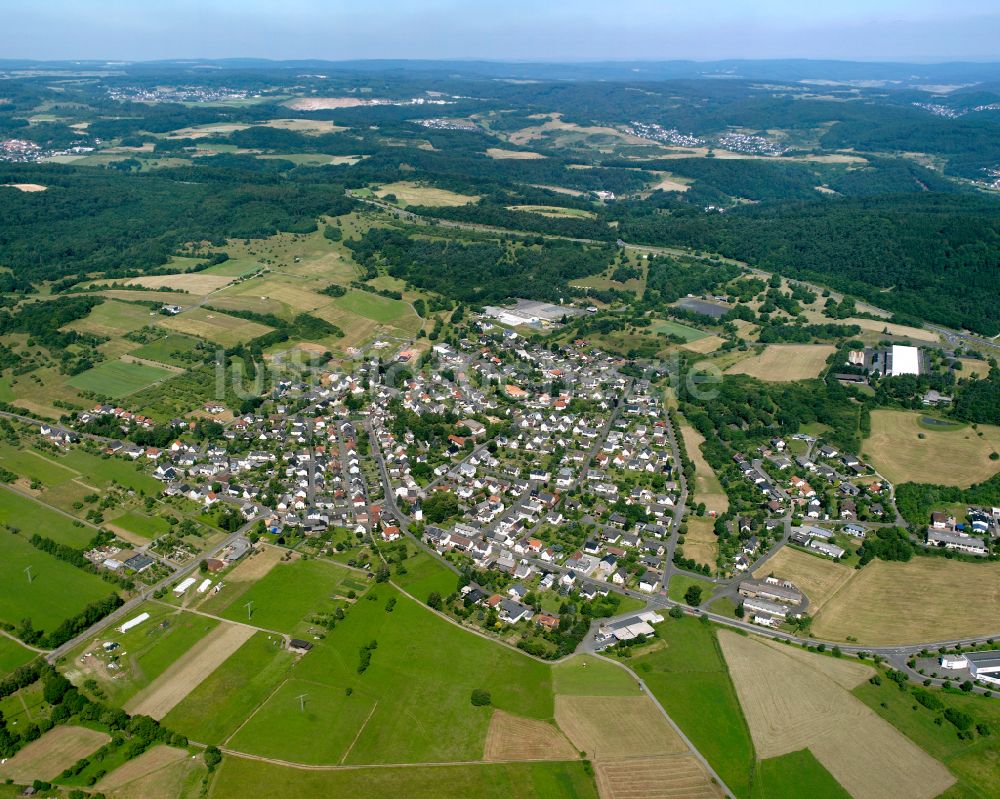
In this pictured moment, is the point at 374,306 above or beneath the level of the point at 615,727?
above

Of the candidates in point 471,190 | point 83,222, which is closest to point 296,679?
point 83,222

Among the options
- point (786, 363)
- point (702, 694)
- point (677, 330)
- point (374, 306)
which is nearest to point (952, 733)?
point (702, 694)

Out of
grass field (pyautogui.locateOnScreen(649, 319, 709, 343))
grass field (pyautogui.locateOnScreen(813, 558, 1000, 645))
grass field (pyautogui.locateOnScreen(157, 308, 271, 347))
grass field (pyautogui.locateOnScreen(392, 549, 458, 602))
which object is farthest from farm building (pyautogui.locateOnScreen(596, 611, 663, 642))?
grass field (pyautogui.locateOnScreen(157, 308, 271, 347))

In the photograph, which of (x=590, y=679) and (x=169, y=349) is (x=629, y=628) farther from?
(x=169, y=349)

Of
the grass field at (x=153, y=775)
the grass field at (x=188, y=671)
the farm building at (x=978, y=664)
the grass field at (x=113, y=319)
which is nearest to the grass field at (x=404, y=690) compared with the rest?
the grass field at (x=153, y=775)

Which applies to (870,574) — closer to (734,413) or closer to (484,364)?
(734,413)

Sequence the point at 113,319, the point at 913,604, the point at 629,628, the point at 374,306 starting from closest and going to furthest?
the point at 629,628 → the point at 913,604 → the point at 113,319 → the point at 374,306

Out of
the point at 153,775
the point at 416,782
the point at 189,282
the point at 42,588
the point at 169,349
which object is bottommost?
the point at 416,782
